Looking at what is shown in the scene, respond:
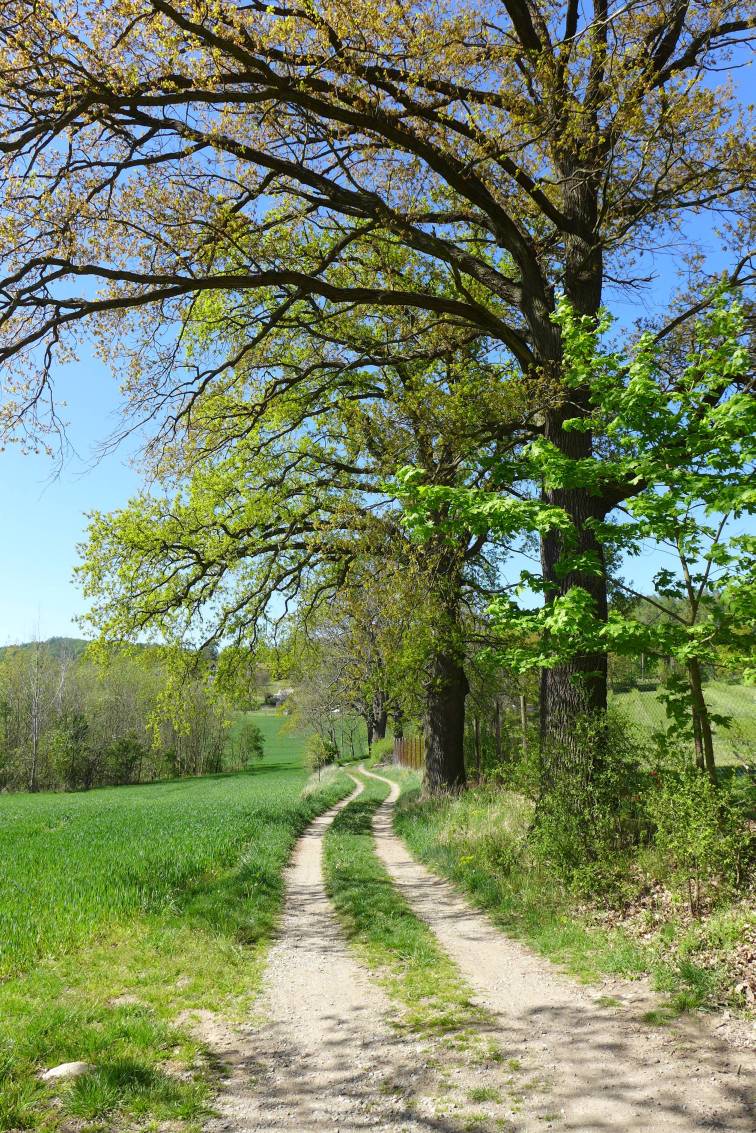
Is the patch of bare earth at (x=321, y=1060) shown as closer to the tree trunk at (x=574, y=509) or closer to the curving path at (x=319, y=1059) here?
the curving path at (x=319, y=1059)

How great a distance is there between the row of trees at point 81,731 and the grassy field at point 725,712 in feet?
122

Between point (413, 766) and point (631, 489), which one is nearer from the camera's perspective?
point (631, 489)

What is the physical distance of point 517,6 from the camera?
873 cm

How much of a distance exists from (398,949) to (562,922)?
1.80 meters

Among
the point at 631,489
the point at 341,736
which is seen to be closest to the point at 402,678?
the point at 631,489

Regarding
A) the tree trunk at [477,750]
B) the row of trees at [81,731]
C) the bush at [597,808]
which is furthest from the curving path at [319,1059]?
the row of trees at [81,731]

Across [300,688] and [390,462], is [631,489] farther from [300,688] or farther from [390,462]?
[300,688]

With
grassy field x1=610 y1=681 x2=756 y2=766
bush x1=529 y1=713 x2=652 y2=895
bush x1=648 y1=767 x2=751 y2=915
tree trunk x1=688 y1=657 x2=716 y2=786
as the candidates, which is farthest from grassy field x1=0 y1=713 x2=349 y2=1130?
grassy field x1=610 y1=681 x2=756 y2=766

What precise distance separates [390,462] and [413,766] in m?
29.0

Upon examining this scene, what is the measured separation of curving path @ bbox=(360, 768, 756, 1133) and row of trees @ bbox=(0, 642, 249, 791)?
45.9 m

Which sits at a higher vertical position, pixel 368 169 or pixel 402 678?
pixel 368 169

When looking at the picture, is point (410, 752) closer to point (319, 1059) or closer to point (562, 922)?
point (562, 922)

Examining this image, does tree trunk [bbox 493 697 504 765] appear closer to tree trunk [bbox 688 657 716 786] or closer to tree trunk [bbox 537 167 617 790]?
tree trunk [bbox 537 167 617 790]

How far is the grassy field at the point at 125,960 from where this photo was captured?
13.9 ft
